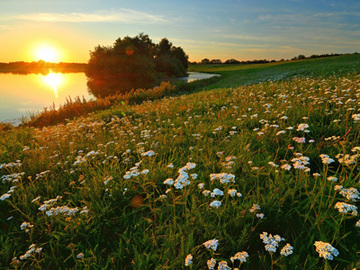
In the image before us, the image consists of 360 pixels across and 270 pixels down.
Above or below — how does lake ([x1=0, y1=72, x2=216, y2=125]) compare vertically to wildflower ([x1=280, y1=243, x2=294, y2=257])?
below

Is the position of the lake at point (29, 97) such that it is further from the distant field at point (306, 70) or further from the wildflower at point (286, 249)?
the wildflower at point (286, 249)

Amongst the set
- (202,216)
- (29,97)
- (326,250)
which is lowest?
(29,97)

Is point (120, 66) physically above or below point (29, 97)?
above

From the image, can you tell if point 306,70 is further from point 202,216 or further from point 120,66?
point 120,66

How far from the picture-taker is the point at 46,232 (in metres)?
2.85

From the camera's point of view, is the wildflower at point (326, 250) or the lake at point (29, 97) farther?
the lake at point (29, 97)

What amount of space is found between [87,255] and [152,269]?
2.70ft

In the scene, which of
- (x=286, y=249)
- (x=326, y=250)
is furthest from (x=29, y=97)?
(x=326, y=250)

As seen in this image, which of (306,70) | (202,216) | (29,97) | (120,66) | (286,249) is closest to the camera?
(286,249)

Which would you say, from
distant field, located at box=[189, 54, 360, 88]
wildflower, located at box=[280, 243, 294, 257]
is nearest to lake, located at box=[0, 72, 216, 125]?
distant field, located at box=[189, 54, 360, 88]

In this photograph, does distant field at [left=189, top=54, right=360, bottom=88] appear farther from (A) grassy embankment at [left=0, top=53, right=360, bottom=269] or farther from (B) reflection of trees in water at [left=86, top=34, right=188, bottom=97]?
(B) reflection of trees in water at [left=86, top=34, right=188, bottom=97]

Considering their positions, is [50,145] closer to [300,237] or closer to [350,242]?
Result: [300,237]

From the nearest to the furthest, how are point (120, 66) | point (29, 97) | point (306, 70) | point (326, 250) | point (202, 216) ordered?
point (326, 250) < point (202, 216) < point (306, 70) < point (29, 97) < point (120, 66)

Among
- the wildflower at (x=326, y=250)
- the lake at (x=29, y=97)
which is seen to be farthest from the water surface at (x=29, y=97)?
the wildflower at (x=326, y=250)
